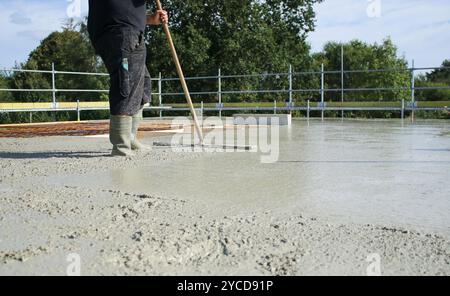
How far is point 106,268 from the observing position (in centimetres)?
162

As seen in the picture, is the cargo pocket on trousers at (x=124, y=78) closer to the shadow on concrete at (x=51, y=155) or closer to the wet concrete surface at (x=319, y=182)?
the shadow on concrete at (x=51, y=155)

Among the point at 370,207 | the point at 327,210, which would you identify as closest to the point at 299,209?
the point at 327,210

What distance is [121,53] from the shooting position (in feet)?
14.2

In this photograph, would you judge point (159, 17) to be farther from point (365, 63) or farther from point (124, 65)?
point (365, 63)

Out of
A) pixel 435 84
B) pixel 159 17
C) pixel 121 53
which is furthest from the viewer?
pixel 435 84

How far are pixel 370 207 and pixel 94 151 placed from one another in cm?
319

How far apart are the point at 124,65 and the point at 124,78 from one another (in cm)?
11

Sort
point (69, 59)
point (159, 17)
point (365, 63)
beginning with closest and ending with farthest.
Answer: point (159, 17), point (69, 59), point (365, 63)

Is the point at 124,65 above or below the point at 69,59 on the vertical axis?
below

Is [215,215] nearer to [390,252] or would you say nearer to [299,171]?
[390,252]

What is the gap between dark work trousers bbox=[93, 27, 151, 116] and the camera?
14.2ft

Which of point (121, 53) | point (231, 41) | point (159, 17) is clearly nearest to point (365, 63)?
point (231, 41)

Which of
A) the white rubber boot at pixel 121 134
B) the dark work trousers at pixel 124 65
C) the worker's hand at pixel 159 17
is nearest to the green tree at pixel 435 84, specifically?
the worker's hand at pixel 159 17

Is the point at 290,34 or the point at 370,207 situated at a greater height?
the point at 290,34
